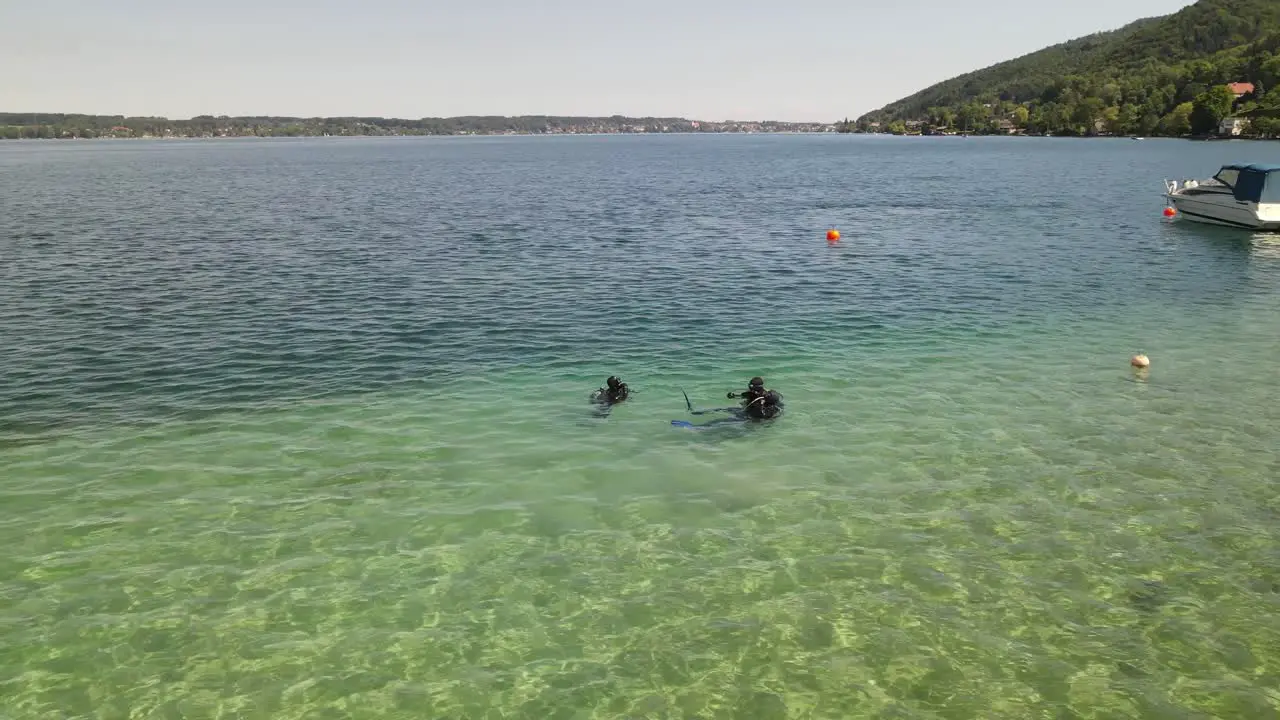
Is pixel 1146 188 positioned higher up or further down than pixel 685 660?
higher up

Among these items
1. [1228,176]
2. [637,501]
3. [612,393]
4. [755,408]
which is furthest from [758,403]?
[1228,176]

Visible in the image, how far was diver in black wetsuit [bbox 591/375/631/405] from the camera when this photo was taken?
19.6m

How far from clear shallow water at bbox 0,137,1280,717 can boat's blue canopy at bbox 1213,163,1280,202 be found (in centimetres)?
1858

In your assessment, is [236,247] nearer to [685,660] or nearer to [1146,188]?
[685,660]

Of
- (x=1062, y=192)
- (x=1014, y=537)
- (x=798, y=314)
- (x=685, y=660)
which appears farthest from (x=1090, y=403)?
(x=1062, y=192)

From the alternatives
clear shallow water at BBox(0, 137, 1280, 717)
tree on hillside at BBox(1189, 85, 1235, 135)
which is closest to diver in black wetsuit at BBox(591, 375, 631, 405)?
clear shallow water at BBox(0, 137, 1280, 717)

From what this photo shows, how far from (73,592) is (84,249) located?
1622 inches

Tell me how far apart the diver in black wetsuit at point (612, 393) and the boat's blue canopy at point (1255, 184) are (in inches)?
1904

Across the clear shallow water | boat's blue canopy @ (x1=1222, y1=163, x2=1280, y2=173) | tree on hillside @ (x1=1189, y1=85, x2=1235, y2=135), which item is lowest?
the clear shallow water

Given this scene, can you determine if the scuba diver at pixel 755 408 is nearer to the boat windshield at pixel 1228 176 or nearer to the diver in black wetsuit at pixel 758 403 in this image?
the diver in black wetsuit at pixel 758 403

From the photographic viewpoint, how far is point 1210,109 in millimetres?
183375

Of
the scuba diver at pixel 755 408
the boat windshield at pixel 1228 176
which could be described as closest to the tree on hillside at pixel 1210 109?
the boat windshield at pixel 1228 176

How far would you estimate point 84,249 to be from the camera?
1763 inches

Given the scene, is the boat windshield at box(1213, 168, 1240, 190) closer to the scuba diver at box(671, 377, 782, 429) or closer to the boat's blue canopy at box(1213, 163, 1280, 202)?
the boat's blue canopy at box(1213, 163, 1280, 202)
